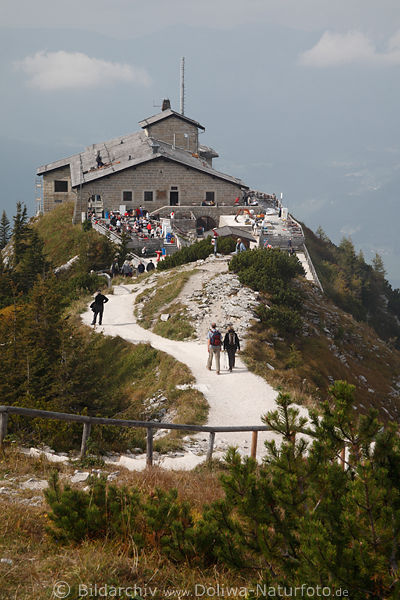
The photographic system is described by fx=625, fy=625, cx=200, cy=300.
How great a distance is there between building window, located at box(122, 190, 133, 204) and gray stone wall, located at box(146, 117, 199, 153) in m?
16.5

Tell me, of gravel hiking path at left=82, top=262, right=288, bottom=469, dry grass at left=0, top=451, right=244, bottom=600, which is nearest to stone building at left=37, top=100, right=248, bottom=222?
gravel hiking path at left=82, top=262, right=288, bottom=469

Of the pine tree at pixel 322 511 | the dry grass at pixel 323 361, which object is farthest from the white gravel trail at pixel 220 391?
the pine tree at pixel 322 511

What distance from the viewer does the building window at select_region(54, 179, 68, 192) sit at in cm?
7269

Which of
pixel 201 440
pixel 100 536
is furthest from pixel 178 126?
pixel 100 536

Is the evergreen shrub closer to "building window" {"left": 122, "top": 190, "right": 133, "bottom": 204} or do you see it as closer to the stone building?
the stone building

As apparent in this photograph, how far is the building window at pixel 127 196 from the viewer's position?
2499 inches

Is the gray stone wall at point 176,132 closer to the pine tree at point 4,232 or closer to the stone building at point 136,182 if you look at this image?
the stone building at point 136,182

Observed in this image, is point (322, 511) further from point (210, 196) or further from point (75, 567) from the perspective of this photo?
point (210, 196)

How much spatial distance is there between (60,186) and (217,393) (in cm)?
5776

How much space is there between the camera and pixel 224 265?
35.5 m

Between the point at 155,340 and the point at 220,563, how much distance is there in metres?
20.3

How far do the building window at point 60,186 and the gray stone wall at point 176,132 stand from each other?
12.6 m

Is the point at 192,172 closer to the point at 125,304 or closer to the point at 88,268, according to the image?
the point at 88,268

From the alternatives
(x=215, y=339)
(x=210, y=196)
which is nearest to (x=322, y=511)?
(x=215, y=339)
